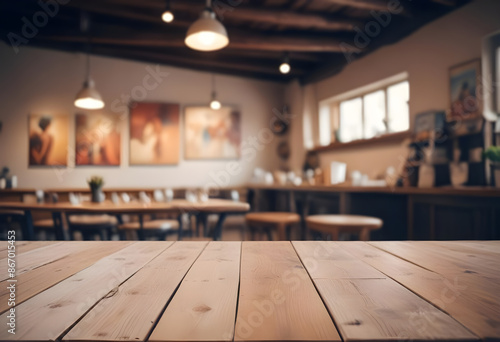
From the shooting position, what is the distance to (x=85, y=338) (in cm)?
47

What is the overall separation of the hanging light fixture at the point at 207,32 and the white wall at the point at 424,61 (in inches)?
92.1

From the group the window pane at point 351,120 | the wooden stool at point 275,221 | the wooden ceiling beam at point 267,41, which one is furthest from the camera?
the window pane at point 351,120

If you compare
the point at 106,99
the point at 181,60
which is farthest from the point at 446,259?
the point at 106,99

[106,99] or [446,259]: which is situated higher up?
[106,99]

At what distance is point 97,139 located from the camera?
18.9 ft

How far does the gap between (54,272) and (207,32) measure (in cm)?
224

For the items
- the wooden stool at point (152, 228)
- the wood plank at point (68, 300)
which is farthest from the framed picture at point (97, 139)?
the wood plank at point (68, 300)

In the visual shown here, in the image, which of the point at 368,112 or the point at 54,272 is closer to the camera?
the point at 54,272

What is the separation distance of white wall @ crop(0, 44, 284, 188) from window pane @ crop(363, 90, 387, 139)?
201 centimetres

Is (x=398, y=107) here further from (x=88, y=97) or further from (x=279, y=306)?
(x=279, y=306)

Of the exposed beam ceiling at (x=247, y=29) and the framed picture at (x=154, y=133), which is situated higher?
the exposed beam ceiling at (x=247, y=29)

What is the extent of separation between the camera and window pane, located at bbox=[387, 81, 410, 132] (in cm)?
407

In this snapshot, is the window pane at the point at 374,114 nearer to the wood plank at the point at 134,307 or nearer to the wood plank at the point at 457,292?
the wood plank at the point at 457,292

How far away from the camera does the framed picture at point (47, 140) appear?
5.64 m
